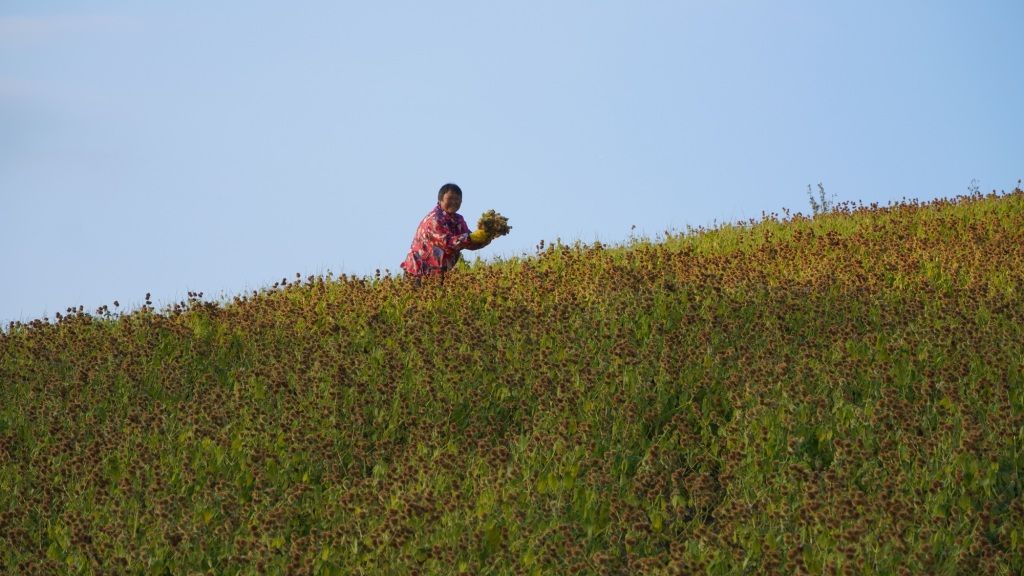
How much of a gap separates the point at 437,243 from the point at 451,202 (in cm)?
44

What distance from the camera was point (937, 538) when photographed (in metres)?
6.04

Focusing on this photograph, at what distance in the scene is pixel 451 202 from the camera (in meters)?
12.4

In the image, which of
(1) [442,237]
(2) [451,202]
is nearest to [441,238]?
(1) [442,237]

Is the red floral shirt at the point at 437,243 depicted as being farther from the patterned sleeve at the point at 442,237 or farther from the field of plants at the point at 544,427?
the field of plants at the point at 544,427

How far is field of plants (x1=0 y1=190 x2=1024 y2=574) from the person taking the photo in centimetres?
623

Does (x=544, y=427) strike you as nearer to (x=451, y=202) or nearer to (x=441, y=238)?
(x=441, y=238)

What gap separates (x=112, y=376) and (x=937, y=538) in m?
6.18

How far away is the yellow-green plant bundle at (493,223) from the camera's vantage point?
11914 millimetres

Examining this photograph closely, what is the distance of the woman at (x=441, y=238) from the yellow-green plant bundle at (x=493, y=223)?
29cm

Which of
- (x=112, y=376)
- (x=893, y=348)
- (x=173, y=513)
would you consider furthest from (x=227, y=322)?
(x=893, y=348)

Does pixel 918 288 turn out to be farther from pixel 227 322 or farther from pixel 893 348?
pixel 227 322

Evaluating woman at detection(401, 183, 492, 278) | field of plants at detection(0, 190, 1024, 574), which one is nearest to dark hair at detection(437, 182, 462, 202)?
woman at detection(401, 183, 492, 278)

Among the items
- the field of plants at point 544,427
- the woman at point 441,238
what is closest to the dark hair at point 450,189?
the woman at point 441,238

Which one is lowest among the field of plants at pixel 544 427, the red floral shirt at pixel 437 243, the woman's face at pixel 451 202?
the field of plants at pixel 544 427
